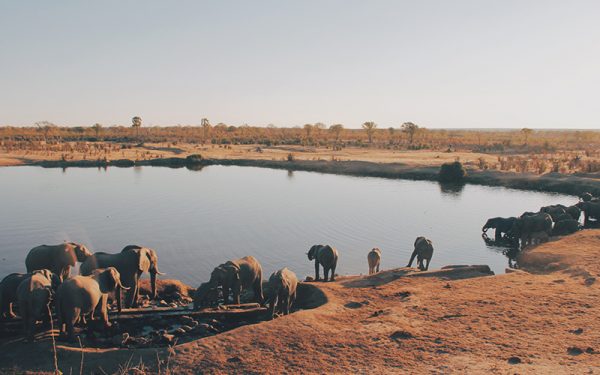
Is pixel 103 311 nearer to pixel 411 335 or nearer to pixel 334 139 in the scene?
pixel 411 335

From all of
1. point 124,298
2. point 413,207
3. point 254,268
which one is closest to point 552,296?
point 254,268

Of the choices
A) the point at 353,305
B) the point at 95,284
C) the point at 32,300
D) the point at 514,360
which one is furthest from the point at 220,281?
the point at 514,360

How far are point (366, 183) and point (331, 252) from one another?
26.9 metres

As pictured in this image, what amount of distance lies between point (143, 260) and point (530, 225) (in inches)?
631

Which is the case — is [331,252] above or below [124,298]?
above

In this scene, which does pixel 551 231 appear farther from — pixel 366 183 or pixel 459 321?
pixel 366 183

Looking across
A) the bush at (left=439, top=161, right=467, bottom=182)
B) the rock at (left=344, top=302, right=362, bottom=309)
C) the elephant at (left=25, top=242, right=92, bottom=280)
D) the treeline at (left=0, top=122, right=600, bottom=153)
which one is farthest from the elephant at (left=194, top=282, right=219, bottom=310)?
the treeline at (left=0, top=122, right=600, bottom=153)

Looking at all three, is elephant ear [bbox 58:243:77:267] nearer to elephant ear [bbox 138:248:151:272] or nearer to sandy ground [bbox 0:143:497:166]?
elephant ear [bbox 138:248:151:272]

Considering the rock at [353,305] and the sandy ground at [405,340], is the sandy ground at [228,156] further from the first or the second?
the rock at [353,305]

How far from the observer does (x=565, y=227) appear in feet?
72.9

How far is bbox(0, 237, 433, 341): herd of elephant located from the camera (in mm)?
10555

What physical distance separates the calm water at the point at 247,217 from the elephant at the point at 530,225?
1135mm

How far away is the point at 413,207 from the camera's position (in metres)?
31.0

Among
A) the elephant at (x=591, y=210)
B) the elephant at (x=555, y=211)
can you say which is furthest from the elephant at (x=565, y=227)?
the elephant at (x=591, y=210)
